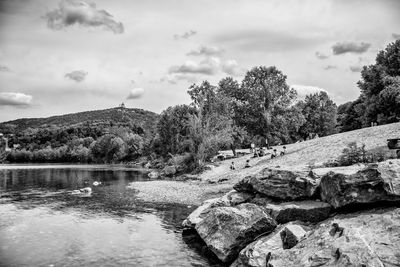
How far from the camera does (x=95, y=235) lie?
22.2 metres

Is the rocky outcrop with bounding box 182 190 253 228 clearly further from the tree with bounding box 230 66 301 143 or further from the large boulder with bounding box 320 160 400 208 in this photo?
the tree with bounding box 230 66 301 143

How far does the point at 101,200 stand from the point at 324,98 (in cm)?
9119

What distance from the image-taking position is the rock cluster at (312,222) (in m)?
12.1

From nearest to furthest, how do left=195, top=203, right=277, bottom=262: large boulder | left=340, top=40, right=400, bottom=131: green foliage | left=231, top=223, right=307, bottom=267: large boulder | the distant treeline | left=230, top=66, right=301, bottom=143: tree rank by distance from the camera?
left=231, top=223, right=307, bottom=267: large boulder < left=195, top=203, right=277, bottom=262: large boulder < left=340, top=40, right=400, bottom=131: green foliage < the distant treeline < left=230, top=66, right=301, bottom=143: tree

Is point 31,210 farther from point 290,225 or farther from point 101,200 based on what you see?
point 290,225

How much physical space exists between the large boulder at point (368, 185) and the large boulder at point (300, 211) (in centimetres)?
89

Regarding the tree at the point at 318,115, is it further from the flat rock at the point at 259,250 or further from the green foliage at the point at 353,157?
the flat rock at the point at 259,250

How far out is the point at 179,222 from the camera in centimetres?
2609

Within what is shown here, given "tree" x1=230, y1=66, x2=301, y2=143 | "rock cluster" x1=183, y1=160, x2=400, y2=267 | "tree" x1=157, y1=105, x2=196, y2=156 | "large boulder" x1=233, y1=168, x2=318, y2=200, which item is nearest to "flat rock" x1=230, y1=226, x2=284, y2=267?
"rock cluster" x1=183, y1=160, x2=400, y2=267

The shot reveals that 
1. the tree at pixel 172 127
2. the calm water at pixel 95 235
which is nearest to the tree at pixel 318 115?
the tree at pixel 172 127

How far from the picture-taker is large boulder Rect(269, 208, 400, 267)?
37.0 ft

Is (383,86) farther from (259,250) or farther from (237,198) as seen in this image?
(259,250)

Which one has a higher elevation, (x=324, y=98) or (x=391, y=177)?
(x=324, y=98)

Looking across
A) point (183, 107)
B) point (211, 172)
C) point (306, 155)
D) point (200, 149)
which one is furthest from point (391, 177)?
point (183, 107)
